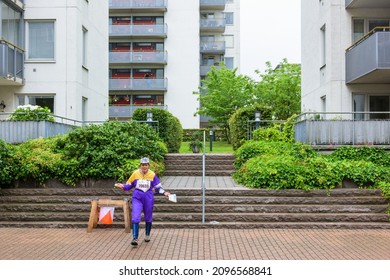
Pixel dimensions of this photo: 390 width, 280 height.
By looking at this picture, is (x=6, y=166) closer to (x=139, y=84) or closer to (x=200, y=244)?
(x=200, y=244)

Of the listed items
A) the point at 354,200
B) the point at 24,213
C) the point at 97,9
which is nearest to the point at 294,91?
the point at 97,9

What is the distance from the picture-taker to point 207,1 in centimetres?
5234

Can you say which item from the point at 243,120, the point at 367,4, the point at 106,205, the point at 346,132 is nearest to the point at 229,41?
the point at 367,4

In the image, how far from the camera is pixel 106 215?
11875mm

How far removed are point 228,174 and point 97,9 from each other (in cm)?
1411

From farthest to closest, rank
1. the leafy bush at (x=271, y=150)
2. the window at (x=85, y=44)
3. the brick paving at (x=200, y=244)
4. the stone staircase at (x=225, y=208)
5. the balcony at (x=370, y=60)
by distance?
the window at (x=85, y=44) → the balcony at (x=370, y=60) → the leafy bush at (x=271, y=150) → the stone staircase at (x=225, y=208) → the brick paving at (x=200, y=244)

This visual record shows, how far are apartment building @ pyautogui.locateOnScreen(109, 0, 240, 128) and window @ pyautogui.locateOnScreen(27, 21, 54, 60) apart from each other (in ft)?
84.3

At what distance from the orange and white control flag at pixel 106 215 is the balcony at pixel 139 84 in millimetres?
37472

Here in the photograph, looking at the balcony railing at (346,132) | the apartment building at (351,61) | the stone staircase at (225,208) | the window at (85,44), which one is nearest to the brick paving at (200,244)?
the stone staircase at (225,208)

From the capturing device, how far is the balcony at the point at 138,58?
48.9m

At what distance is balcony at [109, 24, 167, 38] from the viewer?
4884 centimetres

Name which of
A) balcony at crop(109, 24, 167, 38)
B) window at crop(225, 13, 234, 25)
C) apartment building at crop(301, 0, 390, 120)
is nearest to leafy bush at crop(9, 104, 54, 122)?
apartment building at crop(301, 0, 390, 120)

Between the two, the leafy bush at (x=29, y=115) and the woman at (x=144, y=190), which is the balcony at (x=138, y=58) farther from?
the woman at (x=144, y=190)
